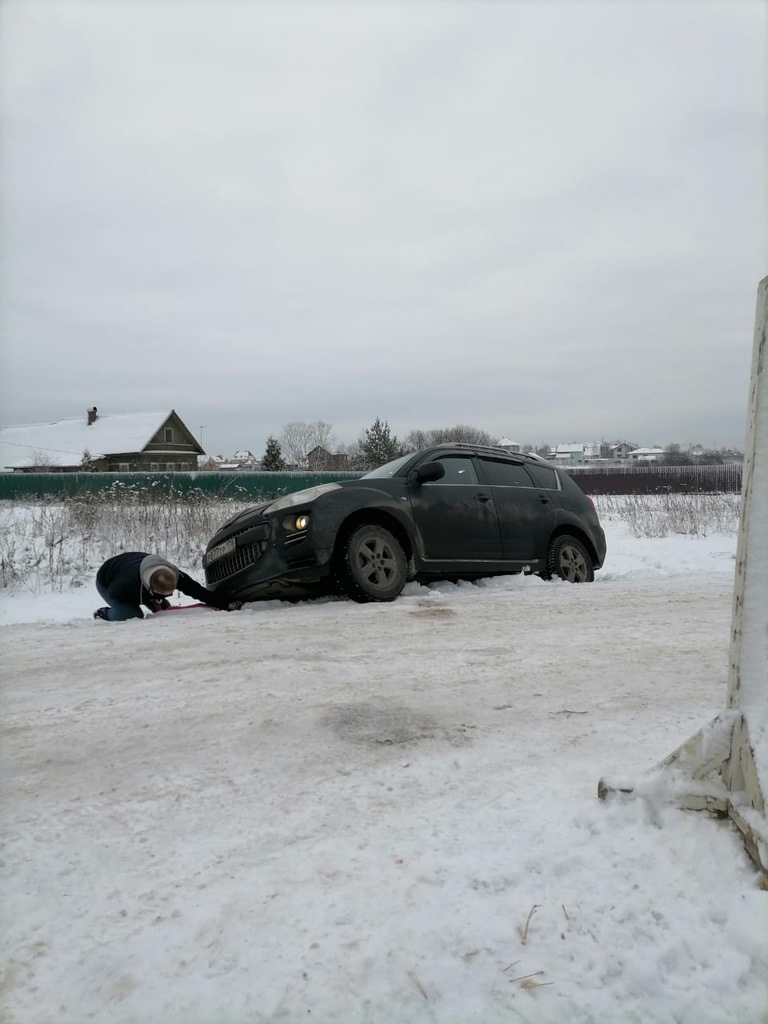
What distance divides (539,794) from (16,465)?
5864cm

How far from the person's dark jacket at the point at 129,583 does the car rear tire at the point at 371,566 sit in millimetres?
1431

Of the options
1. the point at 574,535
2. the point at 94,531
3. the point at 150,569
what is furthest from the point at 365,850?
the point at 94,531

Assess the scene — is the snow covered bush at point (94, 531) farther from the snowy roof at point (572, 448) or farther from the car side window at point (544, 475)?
the snowy roof at point (572, 448)

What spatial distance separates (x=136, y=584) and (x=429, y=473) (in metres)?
2.95

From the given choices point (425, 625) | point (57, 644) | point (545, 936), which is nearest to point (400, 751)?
point (545, 936)

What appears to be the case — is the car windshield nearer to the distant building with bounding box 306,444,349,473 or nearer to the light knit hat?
the light knit hat

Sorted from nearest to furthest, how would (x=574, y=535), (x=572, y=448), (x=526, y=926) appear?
(x=526, y=926) → (x=574, y=535) → (x=572, y=448)

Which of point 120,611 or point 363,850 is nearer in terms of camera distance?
point 363,850

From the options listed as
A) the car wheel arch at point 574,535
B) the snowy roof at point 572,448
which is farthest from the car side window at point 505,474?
the snowy roof at point 572,448

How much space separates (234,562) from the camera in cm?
634

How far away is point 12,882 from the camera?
1.88 metres

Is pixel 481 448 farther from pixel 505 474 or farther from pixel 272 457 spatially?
pixel 272 457

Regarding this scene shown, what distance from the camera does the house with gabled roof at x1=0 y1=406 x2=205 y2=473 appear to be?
169 feet

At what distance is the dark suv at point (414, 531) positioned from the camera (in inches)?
239
